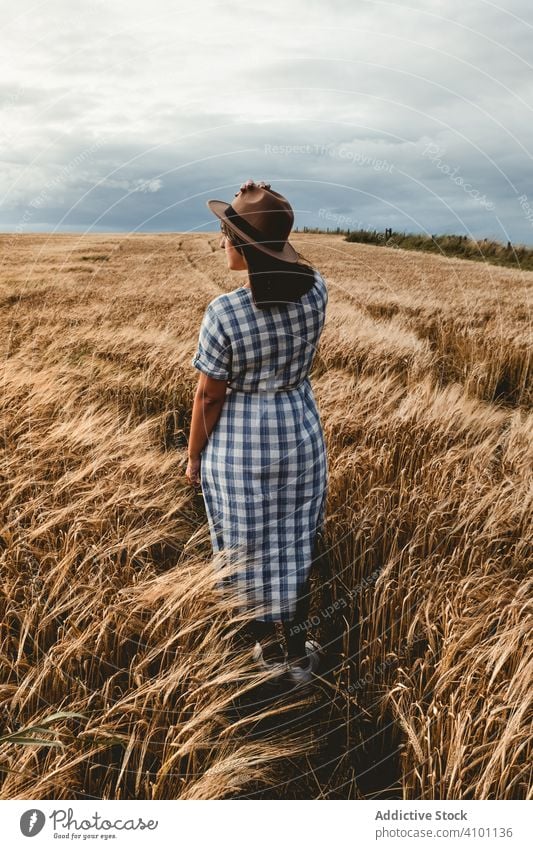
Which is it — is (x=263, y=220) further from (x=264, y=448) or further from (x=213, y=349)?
(x=264, y=448)

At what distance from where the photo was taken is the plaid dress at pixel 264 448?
6.83ft

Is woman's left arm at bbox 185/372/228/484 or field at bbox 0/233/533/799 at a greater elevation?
woman's left arm at bbox 185/372/228/484

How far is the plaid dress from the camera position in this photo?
208cm

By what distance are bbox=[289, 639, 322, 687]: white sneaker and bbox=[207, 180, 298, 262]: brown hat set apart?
1.68 m

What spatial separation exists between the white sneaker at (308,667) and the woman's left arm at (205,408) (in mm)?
1022

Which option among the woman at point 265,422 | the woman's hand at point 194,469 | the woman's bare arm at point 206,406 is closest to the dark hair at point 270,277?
the woman at point 265,422

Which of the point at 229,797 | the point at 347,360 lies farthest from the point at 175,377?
the point at 229,797

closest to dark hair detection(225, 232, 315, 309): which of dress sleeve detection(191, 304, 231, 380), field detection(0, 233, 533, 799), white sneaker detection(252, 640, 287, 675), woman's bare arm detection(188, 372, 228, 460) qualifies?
dress sleeve detection(191, 304, 231, 380)

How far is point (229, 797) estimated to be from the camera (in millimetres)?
1899

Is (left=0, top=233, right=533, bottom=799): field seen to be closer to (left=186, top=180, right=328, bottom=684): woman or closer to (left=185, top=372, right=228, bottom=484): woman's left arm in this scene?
(left=186, top=180, right=328, bottom=684): woman

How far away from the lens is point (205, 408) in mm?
2254

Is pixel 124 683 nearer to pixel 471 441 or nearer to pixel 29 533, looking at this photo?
pixel 29 533

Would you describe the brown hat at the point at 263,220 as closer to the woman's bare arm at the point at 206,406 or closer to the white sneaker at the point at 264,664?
the woman's bare arm at the point at 206,406

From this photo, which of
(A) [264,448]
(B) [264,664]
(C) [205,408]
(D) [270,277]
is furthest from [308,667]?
(D) [270,277]
